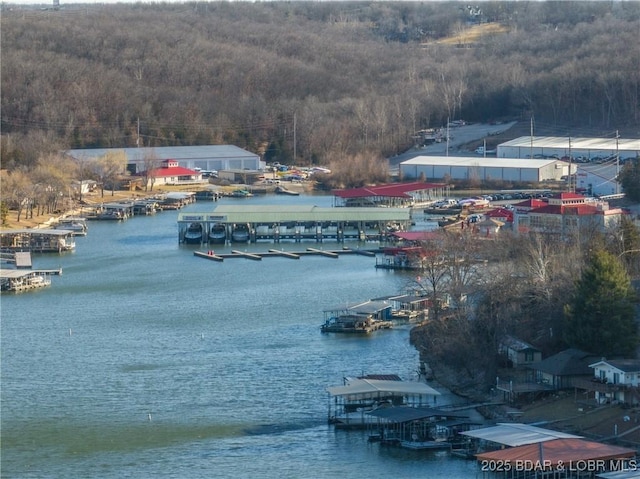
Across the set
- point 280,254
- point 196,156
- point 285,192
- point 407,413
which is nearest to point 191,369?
point 407,413

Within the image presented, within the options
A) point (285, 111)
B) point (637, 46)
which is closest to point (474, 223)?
point (285, 111)

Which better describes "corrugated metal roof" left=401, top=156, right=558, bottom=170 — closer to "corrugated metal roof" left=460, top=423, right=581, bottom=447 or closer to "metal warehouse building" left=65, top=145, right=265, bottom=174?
"metal warehouse building" left=65, top=145, right=265, bottom=174

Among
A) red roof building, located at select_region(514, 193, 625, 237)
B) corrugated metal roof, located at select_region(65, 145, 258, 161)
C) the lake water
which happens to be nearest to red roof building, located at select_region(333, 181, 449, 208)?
red roof building, located at select_region(514, 193, 625, 237)

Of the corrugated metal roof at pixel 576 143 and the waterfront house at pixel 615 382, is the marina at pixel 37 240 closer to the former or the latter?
the waterfront house at pixel 615 382

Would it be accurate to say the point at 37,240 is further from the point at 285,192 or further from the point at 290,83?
the point at 290,83

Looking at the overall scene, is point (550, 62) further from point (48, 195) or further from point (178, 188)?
point (48, 195)

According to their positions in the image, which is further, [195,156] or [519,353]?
[195,156]
